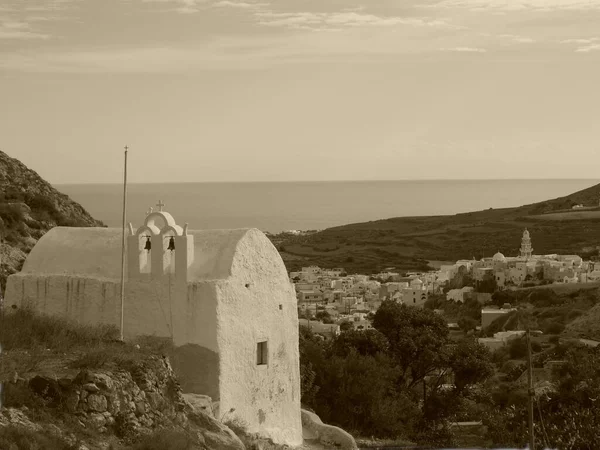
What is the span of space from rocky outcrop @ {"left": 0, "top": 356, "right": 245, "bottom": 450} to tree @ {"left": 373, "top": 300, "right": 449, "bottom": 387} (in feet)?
49.8

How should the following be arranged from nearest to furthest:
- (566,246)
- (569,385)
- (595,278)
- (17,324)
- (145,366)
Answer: (145,366) → (17,324) → (569,385) → (595,278) → (566,246)

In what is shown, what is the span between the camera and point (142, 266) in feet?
53.5

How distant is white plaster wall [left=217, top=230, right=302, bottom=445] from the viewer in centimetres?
1572

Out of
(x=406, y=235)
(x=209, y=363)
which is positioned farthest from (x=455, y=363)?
(x=406, y=235)

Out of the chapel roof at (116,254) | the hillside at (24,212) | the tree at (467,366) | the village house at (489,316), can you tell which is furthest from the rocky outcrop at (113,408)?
the village house at (489,316)

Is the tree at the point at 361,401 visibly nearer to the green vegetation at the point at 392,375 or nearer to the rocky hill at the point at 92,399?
the green vegetation at the point at 392,375

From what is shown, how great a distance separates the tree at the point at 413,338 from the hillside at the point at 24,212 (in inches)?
373

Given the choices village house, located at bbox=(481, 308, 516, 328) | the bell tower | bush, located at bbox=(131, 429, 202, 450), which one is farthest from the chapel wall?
village house, located at bbox=(481, 308, 516, 328)

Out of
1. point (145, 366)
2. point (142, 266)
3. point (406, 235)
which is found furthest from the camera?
point (406, 235)

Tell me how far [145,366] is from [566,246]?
117 meters

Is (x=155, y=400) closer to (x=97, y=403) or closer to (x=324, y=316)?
(x=97, y=403)

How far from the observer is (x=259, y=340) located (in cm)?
1662

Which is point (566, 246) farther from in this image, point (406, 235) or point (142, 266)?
point (142, 266)

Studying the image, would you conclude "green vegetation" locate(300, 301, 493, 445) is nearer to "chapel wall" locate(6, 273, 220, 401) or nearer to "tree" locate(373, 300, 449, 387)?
"tree" locate(373, 300, 449, 387)
